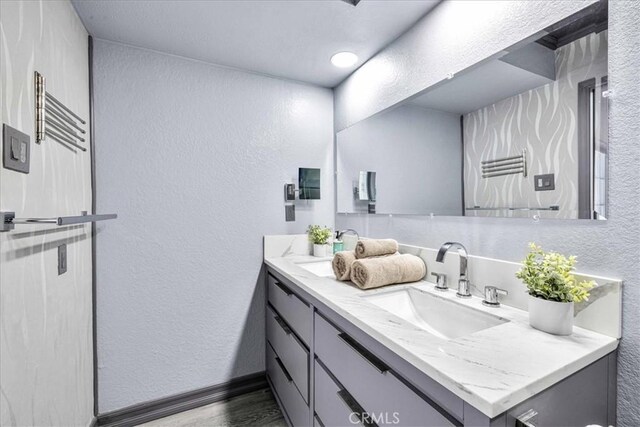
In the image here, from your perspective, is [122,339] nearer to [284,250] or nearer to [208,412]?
[208,412]

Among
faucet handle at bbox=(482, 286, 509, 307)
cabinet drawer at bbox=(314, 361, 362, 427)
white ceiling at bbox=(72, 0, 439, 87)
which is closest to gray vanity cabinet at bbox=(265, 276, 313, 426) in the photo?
cabinet drawer at bbox=(314, 361, 362, 427)

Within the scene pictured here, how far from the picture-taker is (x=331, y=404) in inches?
42.4

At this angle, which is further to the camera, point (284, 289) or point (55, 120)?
point (284, 289)

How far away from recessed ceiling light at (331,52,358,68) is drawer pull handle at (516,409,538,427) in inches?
69.5

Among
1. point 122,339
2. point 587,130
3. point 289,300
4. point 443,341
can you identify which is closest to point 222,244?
point 289,300

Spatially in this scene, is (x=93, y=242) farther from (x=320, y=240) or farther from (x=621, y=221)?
(x=621, y=221)

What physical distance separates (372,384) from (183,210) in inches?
55.7

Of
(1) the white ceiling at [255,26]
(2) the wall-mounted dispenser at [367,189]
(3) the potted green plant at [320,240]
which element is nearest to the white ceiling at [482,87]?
(1) the white ceiling at [255,26]

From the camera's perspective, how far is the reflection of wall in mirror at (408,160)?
1282mm

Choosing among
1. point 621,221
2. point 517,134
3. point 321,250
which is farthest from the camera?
point 321,250

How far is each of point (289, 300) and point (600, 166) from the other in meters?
1.33

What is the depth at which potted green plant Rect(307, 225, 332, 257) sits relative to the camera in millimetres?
1975

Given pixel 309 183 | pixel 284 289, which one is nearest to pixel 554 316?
pixel 284 289

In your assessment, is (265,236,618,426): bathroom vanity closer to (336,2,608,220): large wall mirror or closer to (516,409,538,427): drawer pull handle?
(516,409,538,427): drawer pull handle
